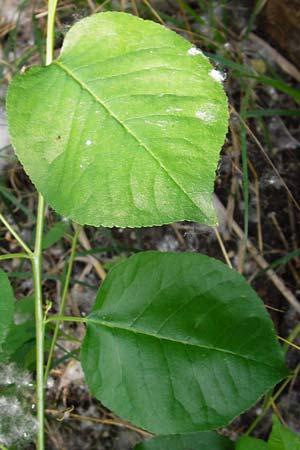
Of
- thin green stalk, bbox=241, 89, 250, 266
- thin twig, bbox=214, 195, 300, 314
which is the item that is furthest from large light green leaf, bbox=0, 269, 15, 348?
thin twig, bbox=214, 195, 300, 314

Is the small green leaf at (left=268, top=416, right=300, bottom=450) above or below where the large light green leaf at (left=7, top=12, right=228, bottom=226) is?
below

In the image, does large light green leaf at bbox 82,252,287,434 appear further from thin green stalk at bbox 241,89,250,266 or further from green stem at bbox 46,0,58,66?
thin green stalk at bbox 241,89,250,266

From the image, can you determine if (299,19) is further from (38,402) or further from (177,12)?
(38,402)

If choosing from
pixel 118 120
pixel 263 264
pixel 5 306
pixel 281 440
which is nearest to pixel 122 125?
pixel 118 120

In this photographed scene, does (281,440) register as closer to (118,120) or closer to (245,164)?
(118,120)

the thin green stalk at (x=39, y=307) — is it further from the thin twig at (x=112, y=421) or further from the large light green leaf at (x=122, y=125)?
the thin twig at (x=112, y=421)

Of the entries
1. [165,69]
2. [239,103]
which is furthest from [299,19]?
[165,69]
